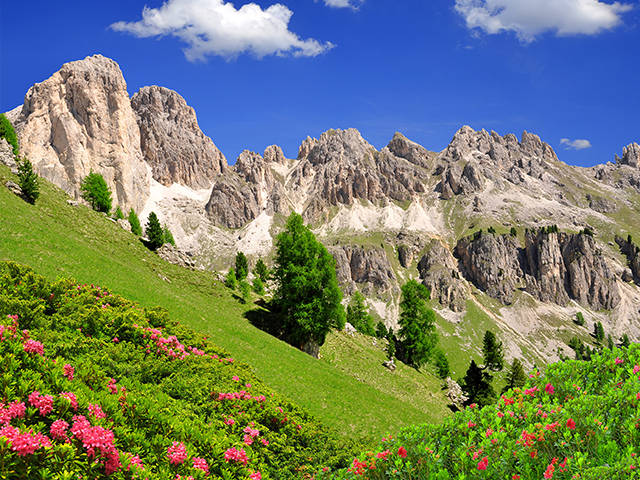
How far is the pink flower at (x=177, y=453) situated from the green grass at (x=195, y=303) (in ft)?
42.5

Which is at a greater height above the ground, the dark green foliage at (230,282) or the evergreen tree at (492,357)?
the evergreen tree at (492,357)

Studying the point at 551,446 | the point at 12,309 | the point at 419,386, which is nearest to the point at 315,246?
the point at 419,386

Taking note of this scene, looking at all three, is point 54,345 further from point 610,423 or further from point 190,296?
point 190,296

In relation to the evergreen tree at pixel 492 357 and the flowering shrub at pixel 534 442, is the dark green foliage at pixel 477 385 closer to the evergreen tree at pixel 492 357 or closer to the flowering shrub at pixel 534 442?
the evergreen tree at pixel 492 357

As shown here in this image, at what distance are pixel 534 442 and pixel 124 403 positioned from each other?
10.7 meters

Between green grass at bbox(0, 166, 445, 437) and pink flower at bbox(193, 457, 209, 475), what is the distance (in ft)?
41.3

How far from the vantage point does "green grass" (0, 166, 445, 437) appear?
24906 millimetres

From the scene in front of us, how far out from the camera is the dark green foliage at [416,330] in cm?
5925

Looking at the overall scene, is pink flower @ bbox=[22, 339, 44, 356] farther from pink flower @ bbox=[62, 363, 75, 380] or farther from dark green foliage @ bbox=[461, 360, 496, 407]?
dark green foliage @ bbox=[461, 360, 496, 407]

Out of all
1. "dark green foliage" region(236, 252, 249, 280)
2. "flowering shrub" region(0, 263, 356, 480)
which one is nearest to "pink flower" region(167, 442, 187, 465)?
"flowering shrub" region(0, 263, 356, 480)

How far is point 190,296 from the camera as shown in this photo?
122 feet

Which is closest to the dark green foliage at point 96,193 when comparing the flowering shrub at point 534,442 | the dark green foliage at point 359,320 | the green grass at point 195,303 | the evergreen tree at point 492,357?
the green grass at point 195,303

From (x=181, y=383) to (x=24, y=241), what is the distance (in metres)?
24.3

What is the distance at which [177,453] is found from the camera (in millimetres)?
9148
